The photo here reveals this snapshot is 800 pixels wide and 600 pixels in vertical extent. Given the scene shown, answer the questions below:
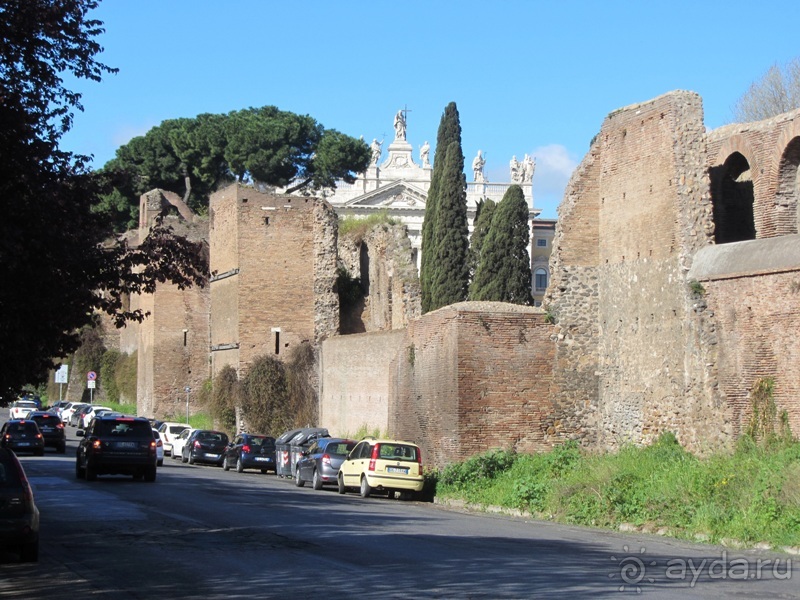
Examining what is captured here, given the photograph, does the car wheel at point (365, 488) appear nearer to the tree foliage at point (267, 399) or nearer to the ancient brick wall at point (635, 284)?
the ancient brick wall at point (635, 284)

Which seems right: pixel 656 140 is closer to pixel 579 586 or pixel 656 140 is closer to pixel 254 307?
pixel 579 586

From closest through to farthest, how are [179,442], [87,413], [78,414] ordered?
[179,442] → [87,413] → [78,414]

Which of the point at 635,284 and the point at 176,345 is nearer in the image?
the point at 635,284

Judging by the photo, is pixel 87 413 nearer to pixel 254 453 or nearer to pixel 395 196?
pixel 254 453

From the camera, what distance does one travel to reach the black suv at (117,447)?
32562mm

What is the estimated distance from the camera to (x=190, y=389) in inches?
2712

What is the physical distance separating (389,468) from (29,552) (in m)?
15.7

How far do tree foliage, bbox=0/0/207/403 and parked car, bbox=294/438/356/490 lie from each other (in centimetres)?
1436

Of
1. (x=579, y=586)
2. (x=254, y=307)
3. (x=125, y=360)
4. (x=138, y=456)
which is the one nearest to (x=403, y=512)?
(x=138, y=456)

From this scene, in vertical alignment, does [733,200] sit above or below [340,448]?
above

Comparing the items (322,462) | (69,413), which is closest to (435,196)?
(69,413)

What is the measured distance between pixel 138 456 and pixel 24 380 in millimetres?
9450

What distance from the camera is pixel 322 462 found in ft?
116

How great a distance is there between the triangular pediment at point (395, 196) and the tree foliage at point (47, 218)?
92544mm
